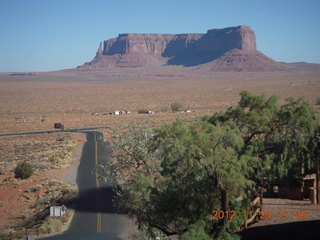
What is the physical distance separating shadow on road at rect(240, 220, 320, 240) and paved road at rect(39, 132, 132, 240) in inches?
244

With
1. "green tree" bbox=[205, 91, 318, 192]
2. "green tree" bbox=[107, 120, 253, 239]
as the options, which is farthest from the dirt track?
"green tree" bbox=[107, 120, 253, 239]

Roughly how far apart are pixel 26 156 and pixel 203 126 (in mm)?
28900

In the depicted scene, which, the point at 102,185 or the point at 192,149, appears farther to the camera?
the point at 102,185

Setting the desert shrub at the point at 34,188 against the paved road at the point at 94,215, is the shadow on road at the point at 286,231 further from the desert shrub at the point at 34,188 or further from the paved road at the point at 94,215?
the desert shrub at the point at 34,188

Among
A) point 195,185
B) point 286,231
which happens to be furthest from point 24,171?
point 286,231

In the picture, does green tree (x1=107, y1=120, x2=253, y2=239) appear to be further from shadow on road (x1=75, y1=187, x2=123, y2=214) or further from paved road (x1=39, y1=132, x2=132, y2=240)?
shadow on road (x1=75, y1=187, x2=123, y2=214)

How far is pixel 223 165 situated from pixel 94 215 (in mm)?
11415

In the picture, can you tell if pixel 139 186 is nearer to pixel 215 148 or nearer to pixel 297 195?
pixel 215 148

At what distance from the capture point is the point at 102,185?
90.6 feet

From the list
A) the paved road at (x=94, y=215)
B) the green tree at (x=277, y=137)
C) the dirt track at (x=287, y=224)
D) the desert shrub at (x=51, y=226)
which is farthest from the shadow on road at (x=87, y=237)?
the green tree at (x=277, y=137)

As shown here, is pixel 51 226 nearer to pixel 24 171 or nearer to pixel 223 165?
pixel 223 165

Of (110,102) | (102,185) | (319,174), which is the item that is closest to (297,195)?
(319,174)

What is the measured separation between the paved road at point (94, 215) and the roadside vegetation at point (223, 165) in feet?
12.6

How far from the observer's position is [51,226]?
20.4 metres
